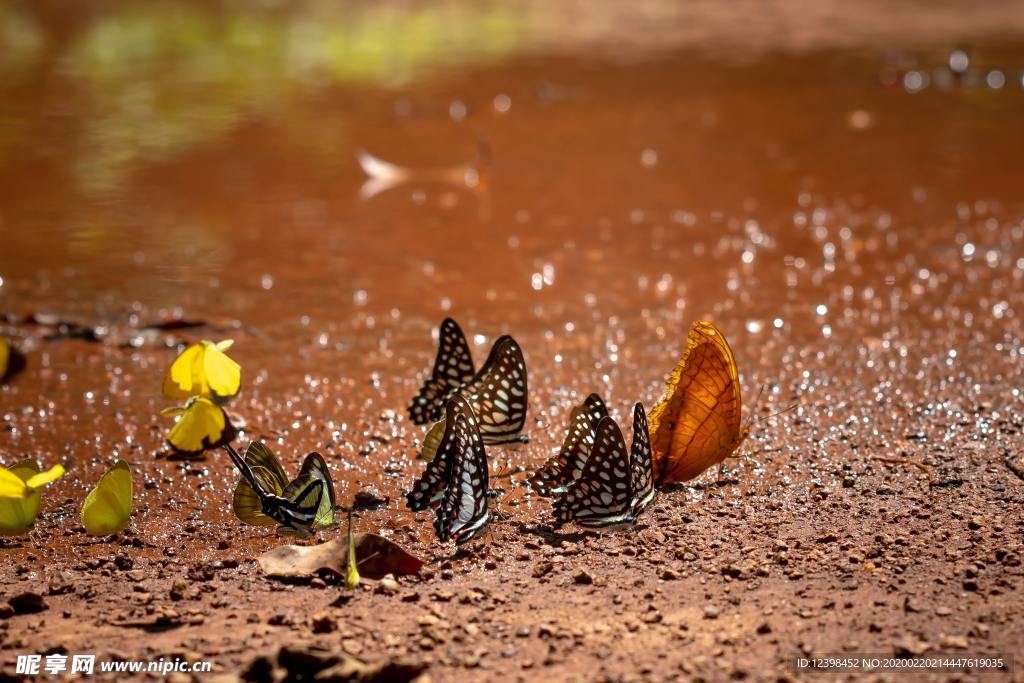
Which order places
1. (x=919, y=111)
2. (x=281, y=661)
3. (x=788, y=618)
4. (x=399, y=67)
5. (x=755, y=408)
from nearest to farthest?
(x=281, y=661), (x=788, y=618), (x=755, y=408), (x=919, y=111), (x=399, y=67)

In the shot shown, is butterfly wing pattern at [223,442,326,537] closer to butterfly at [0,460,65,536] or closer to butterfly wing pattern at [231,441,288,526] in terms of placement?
butterfly wing pattern at [231,441,288,526]

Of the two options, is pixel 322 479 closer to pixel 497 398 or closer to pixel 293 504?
pixel 293 504

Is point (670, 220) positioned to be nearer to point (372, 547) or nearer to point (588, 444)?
point (588, 444)

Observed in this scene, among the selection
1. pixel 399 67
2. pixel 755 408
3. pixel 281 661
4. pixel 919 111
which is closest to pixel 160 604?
pixel 281 661

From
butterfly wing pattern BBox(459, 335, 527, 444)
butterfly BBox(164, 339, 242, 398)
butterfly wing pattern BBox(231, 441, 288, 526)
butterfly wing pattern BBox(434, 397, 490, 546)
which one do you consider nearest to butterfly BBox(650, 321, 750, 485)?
butterfly wing pattern BBox(459, 335, 527, 444)

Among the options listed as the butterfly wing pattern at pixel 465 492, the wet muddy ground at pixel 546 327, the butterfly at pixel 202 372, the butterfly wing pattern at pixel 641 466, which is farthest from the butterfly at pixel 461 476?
the butterfly at pixel 202 372

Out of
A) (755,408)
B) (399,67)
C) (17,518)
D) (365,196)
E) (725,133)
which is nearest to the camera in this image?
(17,518)

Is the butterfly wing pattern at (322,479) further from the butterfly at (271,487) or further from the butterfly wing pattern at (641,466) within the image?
the butterfly wing pattern at (641,466)

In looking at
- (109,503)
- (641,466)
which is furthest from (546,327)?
(109,503)
